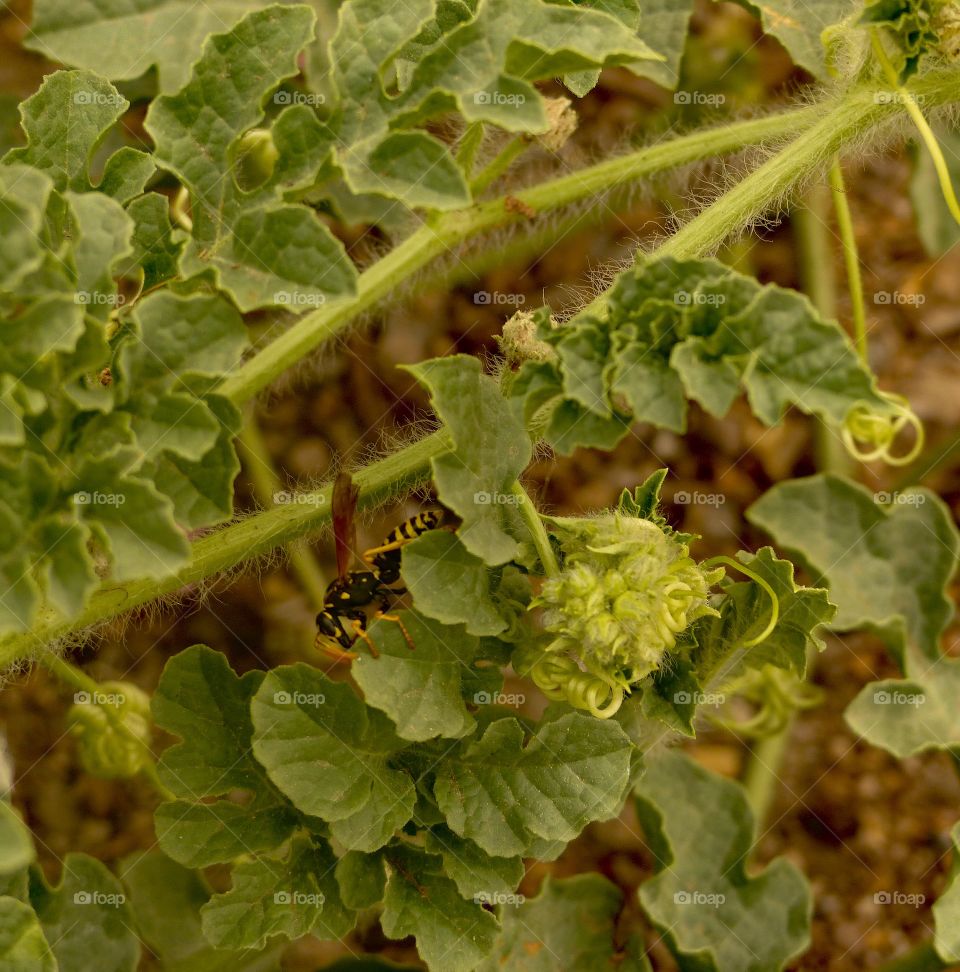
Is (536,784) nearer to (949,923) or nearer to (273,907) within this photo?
(273,907)

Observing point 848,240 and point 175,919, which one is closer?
point 175,919

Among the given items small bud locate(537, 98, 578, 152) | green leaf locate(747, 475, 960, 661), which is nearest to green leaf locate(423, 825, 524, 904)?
green leaf locate(747, 475, 960, 661)

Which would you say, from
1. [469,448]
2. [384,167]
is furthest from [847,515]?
[384,167]

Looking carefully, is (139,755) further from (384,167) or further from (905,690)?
(905,690)

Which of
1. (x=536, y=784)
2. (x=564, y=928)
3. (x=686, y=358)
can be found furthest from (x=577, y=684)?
(x=564, y=928)

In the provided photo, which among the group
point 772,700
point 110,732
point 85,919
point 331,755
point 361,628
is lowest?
point 772,700

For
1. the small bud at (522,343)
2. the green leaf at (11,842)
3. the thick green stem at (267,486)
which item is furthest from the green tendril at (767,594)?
the thick green stem at (267,486)

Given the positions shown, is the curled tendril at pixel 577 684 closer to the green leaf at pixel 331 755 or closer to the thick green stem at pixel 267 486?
the green leaf at pixel 331 755
